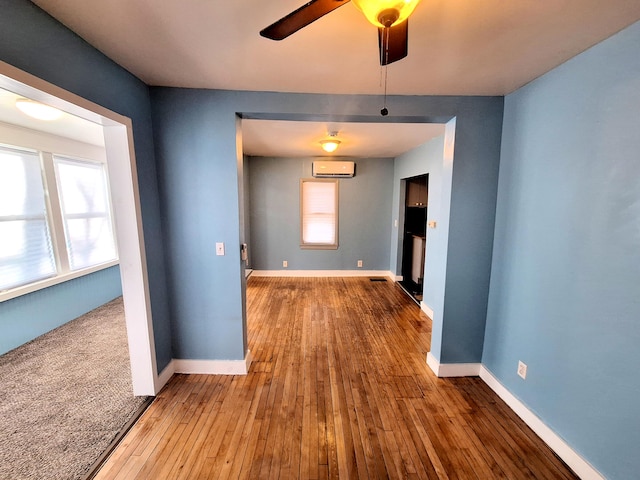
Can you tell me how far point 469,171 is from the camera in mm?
2045

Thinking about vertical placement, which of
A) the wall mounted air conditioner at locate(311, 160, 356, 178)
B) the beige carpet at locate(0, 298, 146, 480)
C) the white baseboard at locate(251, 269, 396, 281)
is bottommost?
the beige carpet at locate(0, 298, 146, 480)

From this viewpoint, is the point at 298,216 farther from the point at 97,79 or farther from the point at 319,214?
the point at 97,79

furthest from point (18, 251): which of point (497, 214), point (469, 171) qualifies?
point (497, 214)

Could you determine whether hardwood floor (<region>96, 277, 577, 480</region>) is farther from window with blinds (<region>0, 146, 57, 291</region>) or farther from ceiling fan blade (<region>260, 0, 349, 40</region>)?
window with blinds (<region>0, 146, 57, 291</region>)

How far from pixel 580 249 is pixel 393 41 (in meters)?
1.56

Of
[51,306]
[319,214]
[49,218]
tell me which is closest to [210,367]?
[51,306]

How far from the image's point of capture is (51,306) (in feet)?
9.81

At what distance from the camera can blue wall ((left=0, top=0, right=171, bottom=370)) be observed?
41.7 inches

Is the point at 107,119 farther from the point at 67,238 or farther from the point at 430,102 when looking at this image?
the point at 67,238

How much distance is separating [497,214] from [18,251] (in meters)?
4.98

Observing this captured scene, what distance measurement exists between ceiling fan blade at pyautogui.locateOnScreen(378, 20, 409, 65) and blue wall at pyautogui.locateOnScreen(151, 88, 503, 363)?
94cm

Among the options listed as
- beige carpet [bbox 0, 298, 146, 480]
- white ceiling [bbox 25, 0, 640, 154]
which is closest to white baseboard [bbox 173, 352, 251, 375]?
beige carpet [bbox 0, 298, 146, 480]

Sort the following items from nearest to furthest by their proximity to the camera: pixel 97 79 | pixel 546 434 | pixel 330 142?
pixel 97 79, pixel 546 434, pixel 330 142

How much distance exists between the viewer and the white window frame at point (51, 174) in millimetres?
2674
